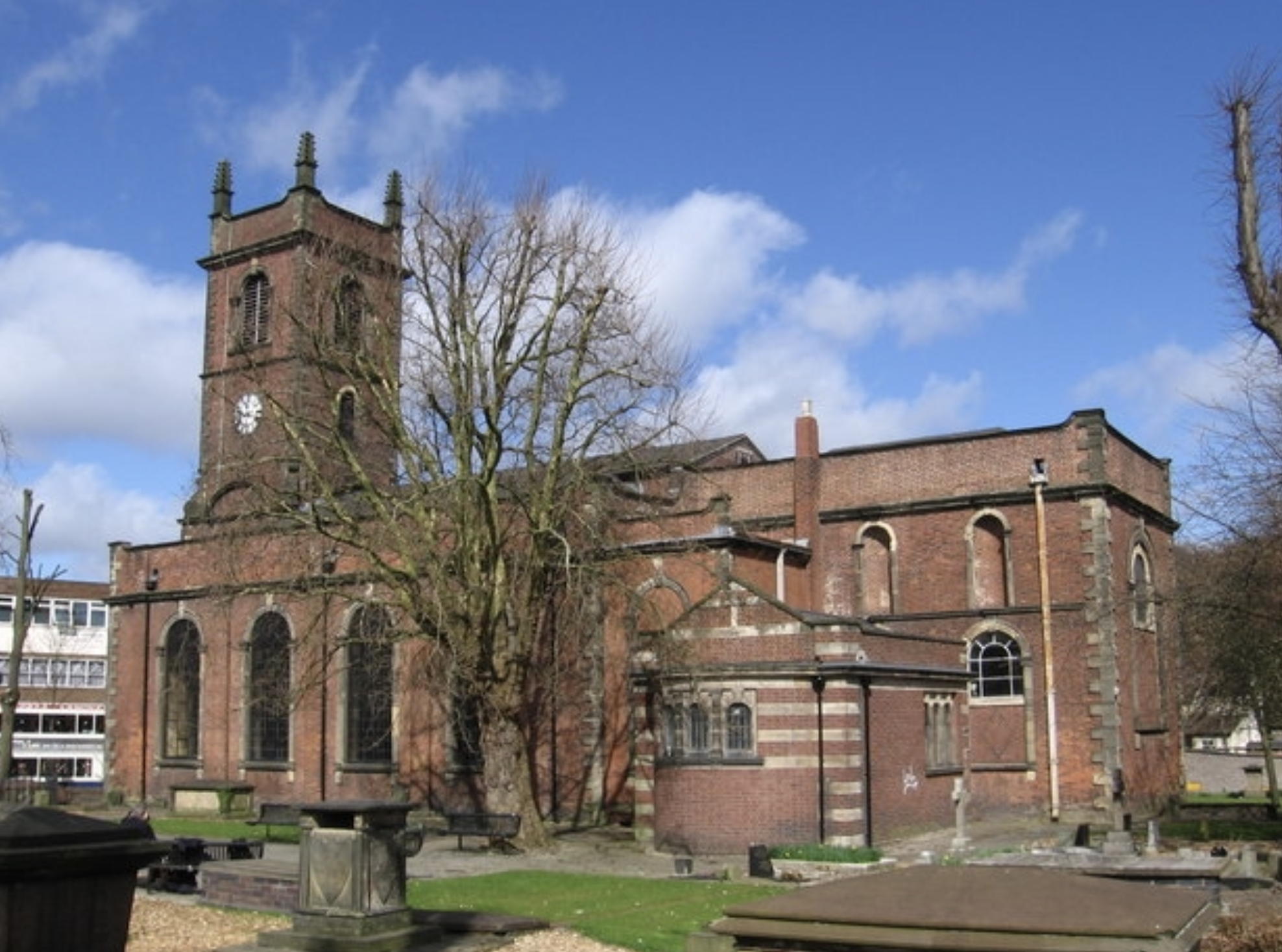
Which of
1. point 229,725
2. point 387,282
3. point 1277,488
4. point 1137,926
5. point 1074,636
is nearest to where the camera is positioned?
point 1137,926

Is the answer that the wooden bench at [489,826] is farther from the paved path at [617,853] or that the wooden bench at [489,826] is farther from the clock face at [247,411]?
the clock face at [247,411]

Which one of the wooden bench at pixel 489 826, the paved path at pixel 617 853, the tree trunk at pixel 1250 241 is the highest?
the tree trunk at pixel 1250 241

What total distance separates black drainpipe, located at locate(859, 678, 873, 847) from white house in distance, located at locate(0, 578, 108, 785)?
4738 cm

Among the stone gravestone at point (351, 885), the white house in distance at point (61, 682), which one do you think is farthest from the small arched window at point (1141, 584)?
the white house in distance at point (61, 682)

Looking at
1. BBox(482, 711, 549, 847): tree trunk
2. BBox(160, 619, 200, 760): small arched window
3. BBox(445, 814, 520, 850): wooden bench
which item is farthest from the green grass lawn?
BBox(160, 619, 200, 760): small arched window

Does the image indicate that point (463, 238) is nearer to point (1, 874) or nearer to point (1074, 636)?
point (1074, 636)

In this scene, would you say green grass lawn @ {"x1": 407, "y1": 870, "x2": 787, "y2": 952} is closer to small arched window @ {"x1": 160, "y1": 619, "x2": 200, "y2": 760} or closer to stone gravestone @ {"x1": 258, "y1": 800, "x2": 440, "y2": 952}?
stone gravestone @ {"x1": 258, "y1": 800, "x2": 440, "y2": 952}

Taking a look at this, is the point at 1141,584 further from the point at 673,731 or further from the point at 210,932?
the point at 210,932

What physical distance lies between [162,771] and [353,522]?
763 inches

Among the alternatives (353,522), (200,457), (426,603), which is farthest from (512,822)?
(200,457)

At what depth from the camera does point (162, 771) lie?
135 feet

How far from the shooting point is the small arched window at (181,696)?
4153 cm

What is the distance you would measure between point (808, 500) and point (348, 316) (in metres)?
12.9

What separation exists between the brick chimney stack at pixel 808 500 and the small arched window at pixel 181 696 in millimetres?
18829
